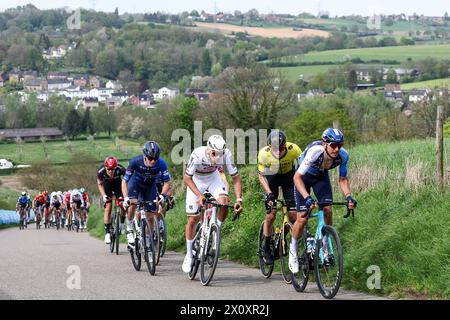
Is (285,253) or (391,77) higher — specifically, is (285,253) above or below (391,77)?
above

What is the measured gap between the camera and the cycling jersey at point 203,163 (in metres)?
12.4

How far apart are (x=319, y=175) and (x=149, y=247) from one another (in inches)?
133

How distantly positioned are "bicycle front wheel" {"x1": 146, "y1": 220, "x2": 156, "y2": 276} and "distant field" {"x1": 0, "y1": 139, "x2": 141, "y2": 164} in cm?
10572

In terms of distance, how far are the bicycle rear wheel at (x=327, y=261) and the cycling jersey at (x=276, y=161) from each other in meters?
2.08

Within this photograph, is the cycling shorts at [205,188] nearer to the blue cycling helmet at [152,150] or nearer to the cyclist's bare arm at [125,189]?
the blue cycling helmet at [152,150]

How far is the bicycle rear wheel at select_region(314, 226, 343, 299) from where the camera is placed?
1046 centimetres

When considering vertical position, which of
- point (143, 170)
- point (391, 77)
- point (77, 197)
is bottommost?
point (391, 77)

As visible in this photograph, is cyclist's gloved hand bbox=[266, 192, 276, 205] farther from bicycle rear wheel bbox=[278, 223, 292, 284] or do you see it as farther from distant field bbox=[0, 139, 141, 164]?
distant field bbox=[0, 139, 141, 164]

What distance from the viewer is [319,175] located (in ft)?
36.8

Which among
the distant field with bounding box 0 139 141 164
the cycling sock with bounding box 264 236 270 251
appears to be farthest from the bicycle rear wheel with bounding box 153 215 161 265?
the distant field with bounding box 0 139 141 164

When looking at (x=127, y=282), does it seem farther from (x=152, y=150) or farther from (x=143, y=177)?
(x=143, y=177)

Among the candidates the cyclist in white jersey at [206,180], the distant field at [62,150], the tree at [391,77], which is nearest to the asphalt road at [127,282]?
the cyclist in white jersey at [206,180]

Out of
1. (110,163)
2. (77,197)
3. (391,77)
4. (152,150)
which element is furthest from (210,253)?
(391,77)

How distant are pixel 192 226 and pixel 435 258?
12.0 feet
